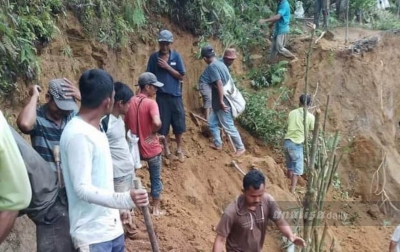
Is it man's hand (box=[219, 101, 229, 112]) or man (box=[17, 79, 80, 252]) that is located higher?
man (box=[17, 79, 80, 252])

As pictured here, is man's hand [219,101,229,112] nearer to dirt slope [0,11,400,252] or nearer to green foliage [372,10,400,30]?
dirt slope [0,11,400,252]

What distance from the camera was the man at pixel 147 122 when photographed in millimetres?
6066

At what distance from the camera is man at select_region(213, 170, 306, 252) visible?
4.79 meters

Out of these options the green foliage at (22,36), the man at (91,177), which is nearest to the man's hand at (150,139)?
the green foliage at (22,36)

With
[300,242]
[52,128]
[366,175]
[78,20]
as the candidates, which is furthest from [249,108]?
[52,128]

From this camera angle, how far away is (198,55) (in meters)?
10.0

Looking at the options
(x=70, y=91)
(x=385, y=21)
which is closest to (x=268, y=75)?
(x=385, y=21)

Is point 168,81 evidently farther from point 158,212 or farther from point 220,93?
point 158,212

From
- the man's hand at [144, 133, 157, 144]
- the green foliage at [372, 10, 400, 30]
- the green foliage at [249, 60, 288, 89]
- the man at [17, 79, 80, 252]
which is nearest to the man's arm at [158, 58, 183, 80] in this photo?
the man's hand at [144, 133, 157, 144]

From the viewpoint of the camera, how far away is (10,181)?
2.54m

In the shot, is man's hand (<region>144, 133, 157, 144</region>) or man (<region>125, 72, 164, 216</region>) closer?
man (<region>125, 72, 164, 216</region>)

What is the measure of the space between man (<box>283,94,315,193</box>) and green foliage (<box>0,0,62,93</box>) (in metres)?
3.60

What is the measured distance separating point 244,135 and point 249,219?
17.4 feet

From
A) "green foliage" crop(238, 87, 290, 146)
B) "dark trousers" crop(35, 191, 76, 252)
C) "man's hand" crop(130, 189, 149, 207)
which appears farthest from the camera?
"green foliage" crop(238, 87, 290, 146)
